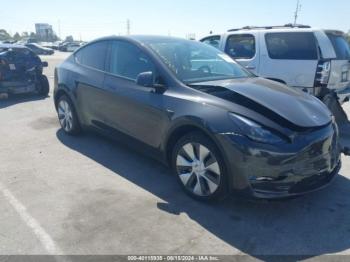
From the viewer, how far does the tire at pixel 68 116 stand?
5.74 metres

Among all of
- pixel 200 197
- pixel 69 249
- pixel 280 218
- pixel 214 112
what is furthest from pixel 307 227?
pixel 69 249

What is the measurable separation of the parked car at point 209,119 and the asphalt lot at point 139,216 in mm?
320

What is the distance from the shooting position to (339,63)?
6609 millimetres

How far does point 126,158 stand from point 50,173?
3.38 feet

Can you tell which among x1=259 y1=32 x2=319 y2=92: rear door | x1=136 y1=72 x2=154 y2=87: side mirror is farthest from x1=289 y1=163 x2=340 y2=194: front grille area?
x1=259 y1=32 x2=319 y2=92: rear door

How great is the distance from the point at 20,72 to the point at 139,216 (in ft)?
25.1

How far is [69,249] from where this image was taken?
2.95 meters

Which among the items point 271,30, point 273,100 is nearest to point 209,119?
point 273,100

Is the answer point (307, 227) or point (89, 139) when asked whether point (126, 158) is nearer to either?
point (89, 139)

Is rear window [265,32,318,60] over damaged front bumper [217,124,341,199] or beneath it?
over

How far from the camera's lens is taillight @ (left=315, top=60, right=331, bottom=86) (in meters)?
6.39

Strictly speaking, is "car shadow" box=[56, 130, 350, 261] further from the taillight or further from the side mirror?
the taillight

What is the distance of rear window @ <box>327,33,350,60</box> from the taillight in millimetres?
461

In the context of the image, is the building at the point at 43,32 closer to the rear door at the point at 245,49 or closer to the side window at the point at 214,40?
the side window at the point at 214,40
